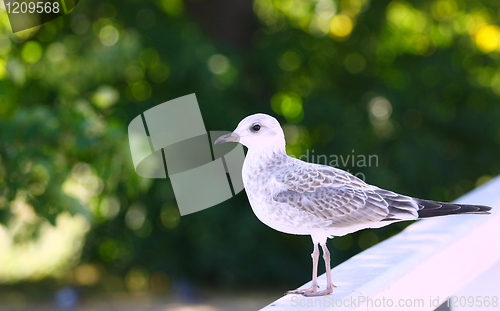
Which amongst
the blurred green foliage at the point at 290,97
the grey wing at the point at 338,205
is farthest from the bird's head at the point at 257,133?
the blurred green foliage at the point at 290,97

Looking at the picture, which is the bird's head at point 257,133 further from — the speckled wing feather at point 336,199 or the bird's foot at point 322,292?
the bird's foot at point 322,292

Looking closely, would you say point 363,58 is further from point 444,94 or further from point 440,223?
point 440,223

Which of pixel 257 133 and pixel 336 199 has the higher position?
pixel 257 133

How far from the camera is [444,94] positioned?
16.9 feet

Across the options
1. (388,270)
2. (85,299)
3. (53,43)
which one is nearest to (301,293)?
(388,270)

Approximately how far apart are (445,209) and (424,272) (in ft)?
0.73

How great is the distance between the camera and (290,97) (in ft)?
17.0

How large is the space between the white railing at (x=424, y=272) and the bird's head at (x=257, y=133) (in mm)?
344

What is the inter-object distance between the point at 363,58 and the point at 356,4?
0.55 metres

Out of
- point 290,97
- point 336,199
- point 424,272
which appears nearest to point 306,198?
point 336,199

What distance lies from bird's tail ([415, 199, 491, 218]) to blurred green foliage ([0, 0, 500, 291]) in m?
2.90

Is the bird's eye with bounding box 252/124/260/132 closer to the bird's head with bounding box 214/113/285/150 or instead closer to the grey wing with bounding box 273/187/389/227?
the bird's head with bounding box 214/113/285/150

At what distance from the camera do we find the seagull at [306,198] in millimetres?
1067

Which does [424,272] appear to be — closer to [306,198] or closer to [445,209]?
[445,209]
